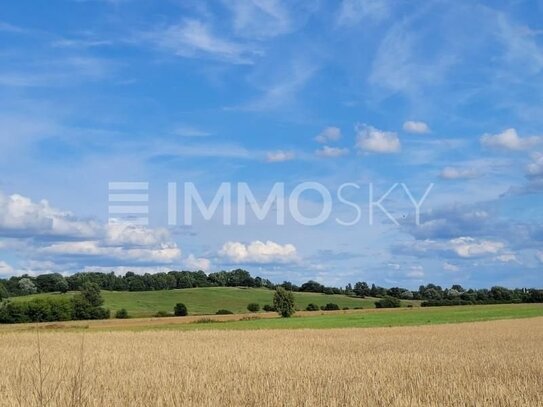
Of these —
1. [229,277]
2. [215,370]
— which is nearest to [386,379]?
A: [215,370]

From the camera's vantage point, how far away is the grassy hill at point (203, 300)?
10914 cm

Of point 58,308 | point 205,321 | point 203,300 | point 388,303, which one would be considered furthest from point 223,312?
point 388,303

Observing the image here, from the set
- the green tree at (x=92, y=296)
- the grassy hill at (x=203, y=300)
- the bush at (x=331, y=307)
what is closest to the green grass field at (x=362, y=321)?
the green tree at (x=92, y=296)

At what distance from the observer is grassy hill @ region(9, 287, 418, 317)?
10914cm

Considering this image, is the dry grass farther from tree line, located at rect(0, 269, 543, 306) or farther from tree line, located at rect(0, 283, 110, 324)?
tree line, located at rect(0, 269, 543, 306)

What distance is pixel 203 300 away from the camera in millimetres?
118625

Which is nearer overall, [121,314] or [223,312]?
[121,314]

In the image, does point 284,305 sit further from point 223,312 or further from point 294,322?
point 294,322

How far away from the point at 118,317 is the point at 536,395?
298ft

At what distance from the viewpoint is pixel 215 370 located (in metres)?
18.6

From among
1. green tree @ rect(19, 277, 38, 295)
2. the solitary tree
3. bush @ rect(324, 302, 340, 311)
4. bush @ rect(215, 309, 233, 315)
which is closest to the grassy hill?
bush @ rect(215, 309, 233, 315)

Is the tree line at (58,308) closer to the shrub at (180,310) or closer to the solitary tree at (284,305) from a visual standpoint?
the shrub at (180,310)

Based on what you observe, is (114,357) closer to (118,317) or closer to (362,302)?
(118,317)

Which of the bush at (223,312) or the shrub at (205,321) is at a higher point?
the bush at (223,312)
